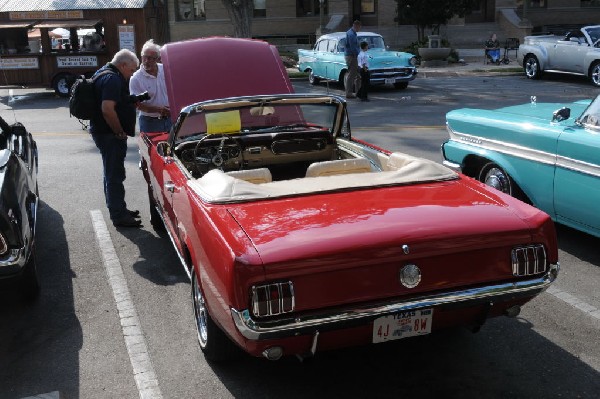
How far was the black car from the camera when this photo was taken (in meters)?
4.67

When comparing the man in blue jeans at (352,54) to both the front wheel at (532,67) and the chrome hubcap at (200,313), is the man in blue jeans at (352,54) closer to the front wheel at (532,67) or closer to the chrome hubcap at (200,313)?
the front wheel at (532,67)

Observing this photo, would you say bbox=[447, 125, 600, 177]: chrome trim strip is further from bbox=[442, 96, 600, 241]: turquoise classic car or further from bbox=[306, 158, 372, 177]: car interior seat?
bbox=[306, 158, 372, 177]: car interior seat

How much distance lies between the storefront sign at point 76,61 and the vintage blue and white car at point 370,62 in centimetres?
629

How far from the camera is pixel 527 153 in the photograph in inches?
243

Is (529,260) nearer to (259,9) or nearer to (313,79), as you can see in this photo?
(313,79)

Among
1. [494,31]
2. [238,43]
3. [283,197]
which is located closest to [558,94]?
[238,43]

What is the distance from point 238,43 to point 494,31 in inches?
1149

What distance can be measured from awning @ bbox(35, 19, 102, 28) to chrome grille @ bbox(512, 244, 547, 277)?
704 inches

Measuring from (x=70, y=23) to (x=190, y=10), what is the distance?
19.1m

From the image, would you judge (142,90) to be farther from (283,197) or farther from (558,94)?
(558,94)

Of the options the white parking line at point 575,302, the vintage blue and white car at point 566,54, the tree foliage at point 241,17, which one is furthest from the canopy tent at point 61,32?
the white parking line at point 575,302

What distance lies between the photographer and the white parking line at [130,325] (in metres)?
4.00

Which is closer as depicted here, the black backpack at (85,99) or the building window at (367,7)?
the black backpack at (85,99)

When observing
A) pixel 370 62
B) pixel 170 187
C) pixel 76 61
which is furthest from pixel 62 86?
pixel 170 187
